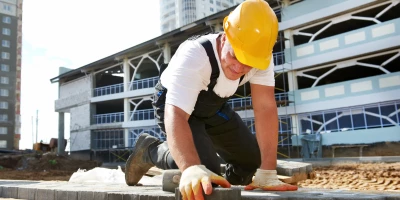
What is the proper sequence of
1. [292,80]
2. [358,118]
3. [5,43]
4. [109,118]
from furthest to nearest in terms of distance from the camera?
1. [5,43]
2. [109,118]
3. [292,80]
4. [358,118]

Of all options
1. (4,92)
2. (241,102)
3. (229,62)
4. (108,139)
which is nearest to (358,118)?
(241,102)

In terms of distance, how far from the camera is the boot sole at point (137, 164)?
3.77m

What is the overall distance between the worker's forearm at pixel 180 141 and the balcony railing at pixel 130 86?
24.8 meters

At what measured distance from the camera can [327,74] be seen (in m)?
20.0

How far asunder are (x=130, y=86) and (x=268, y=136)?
1037 inches

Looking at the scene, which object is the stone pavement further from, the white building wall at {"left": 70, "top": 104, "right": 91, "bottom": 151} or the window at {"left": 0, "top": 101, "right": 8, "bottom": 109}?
the window at {"left": 0, "top": 101, "right": 8, "bottom": 109}

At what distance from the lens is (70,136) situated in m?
32.9

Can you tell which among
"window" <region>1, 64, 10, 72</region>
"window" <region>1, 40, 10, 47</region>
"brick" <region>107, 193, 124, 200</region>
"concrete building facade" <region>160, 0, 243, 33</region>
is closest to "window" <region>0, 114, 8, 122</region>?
"window" <region>1, 64, 10, 72</region>

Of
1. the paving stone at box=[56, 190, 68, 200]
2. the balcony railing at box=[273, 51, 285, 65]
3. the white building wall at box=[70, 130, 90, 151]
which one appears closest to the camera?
the paving stone at box=[56, 190, 68, 200]

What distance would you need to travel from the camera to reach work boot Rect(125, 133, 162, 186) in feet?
12.2

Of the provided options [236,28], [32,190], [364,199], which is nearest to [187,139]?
[236,28]

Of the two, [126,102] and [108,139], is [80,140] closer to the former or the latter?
[108,139]

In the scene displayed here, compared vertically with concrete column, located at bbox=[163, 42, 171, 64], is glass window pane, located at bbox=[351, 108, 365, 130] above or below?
below

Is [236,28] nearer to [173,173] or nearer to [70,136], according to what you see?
[173,173]
